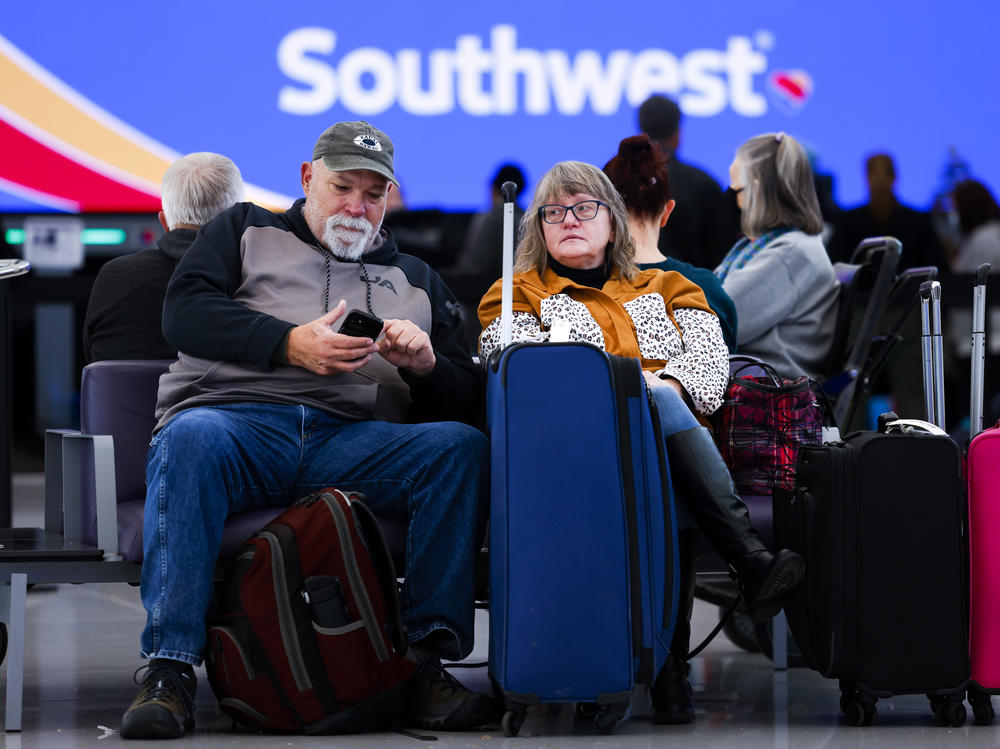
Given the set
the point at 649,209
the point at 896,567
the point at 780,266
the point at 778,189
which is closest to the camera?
the point at 896,567

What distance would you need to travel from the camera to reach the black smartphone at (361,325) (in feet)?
9.11

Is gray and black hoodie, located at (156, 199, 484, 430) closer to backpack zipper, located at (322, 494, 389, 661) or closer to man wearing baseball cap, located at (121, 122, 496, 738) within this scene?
man wearing baseball cap, located at (121, 122, 496, 738)

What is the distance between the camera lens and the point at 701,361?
3010mm

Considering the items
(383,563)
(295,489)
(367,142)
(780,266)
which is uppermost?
(367,142)

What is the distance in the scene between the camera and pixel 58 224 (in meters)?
6.30

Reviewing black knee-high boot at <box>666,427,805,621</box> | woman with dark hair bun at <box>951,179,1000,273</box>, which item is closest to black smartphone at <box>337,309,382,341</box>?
black knee-high boot at <box>666,427,805,621</box>

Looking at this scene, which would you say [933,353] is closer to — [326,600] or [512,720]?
[512,720]

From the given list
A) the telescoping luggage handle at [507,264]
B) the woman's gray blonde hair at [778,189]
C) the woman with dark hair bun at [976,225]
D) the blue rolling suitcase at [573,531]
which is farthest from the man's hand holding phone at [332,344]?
the woman with dark hair bun at [976,225]

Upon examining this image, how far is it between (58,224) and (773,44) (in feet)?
11.3

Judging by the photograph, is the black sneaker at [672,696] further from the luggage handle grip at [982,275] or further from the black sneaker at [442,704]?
the luggage handle grip at [982,275]

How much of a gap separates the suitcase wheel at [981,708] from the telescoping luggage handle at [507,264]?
1.08 m

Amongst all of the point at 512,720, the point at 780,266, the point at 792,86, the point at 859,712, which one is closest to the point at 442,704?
the point at 512,720

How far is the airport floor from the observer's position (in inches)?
101

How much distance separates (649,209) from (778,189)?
579 millimetres
